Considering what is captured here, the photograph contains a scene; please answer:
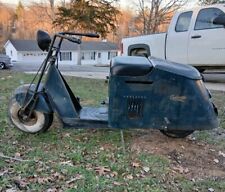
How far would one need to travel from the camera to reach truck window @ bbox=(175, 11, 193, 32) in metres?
8.76

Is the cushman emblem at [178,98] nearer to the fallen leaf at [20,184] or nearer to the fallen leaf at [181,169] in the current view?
the fallen leaf at [181,169]

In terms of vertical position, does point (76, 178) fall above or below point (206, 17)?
below

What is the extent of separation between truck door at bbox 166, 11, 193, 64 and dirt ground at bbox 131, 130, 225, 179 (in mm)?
4813

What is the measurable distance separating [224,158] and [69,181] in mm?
1766

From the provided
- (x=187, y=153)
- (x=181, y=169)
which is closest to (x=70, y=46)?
(x=187, y=153)

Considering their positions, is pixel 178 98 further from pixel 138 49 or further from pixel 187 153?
pixel 138 49

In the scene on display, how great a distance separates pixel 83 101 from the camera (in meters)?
6.29

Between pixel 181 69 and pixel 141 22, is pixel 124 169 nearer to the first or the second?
pixel 181 69

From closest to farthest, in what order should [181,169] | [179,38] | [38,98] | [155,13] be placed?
[181,169]
[38,98]
[179,38]
[155,13]

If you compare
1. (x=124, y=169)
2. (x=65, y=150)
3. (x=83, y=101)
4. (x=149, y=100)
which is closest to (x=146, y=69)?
(x=149, y=100)

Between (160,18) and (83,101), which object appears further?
(160,18)

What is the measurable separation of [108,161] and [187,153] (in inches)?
36.6

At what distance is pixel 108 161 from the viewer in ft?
11.3

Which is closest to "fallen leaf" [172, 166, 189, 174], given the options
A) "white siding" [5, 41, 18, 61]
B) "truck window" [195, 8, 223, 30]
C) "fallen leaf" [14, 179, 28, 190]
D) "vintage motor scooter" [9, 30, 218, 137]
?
"vintage motor scooter" [9, 30, 218, 137]
